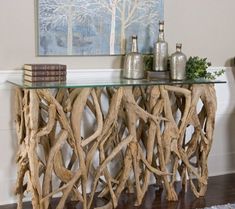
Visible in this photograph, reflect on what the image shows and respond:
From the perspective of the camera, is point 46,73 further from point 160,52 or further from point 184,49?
point 184,49

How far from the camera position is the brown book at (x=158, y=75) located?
315 centimetres

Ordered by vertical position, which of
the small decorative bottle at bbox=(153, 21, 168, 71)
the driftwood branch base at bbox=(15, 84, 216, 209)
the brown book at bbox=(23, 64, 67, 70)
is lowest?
the driftwood branch base at bbox=(15, 84, 216, 209)

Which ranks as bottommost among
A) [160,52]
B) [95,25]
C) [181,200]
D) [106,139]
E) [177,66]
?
[181,200]

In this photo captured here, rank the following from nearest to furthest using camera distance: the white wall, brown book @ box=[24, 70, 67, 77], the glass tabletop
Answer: the glass tabletop
brown book @ box=[24, 70, 67, 77]
the white wall

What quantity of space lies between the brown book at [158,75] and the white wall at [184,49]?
271mm

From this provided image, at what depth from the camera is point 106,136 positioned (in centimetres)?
283

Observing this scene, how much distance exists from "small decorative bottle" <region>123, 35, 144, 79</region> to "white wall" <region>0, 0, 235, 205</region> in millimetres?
158

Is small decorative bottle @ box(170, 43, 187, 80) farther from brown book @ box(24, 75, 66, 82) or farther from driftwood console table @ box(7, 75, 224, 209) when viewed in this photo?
brown book @ box(24, 75, 66, 82)

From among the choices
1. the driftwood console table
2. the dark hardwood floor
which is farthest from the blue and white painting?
the dark hardwood floor

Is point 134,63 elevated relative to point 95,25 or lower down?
lower down

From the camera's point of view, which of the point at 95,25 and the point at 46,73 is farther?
the point at 95,25

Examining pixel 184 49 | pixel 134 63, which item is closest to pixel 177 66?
pixel 134 63

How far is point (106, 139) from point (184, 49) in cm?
112

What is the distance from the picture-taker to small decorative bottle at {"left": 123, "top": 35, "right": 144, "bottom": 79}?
10.2ft
